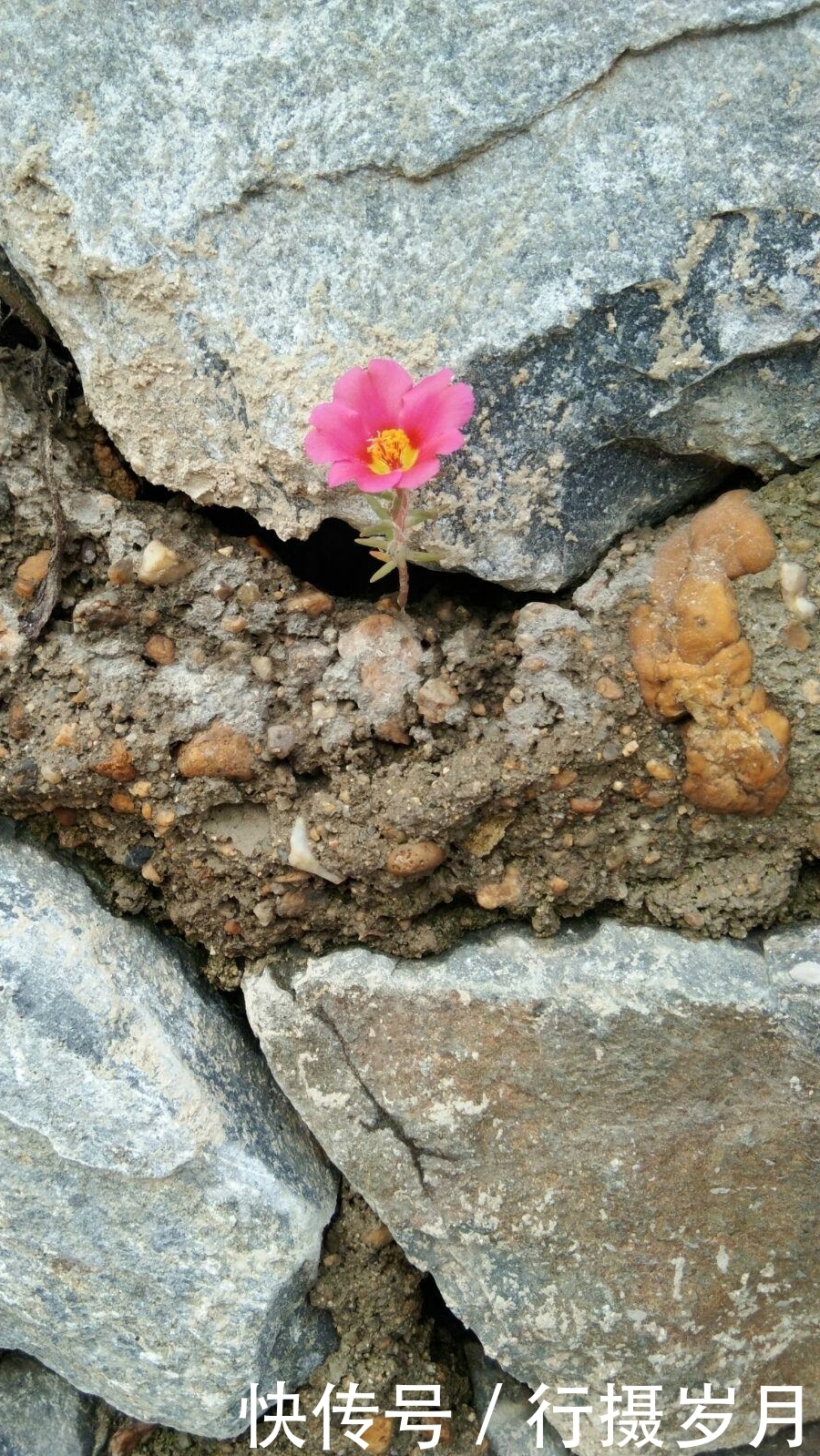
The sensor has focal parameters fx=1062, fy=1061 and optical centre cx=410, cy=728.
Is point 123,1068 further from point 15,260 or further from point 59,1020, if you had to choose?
point 15,260

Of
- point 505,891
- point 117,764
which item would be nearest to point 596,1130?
point 505,891

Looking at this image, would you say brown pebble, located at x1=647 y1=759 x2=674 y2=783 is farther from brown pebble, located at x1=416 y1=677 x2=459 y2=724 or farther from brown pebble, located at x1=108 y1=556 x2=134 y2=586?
brown pebble, located at x1=108 y1=556 x2=134 y2=586

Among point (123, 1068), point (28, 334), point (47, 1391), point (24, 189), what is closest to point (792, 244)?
point (24, 189)

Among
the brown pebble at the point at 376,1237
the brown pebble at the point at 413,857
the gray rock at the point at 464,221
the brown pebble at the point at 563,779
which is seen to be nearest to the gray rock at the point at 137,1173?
the brown pebble at the point at 376,1237

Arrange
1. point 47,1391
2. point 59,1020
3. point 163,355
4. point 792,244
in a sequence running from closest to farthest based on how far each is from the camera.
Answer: point 792,244 < point 163,355 < point 59,1020 < point 47,1391

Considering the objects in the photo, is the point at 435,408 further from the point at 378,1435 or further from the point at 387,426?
the point at 378,1435

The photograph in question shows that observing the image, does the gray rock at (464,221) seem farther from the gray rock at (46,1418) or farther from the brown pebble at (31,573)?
the gray rock at (46,1418)
